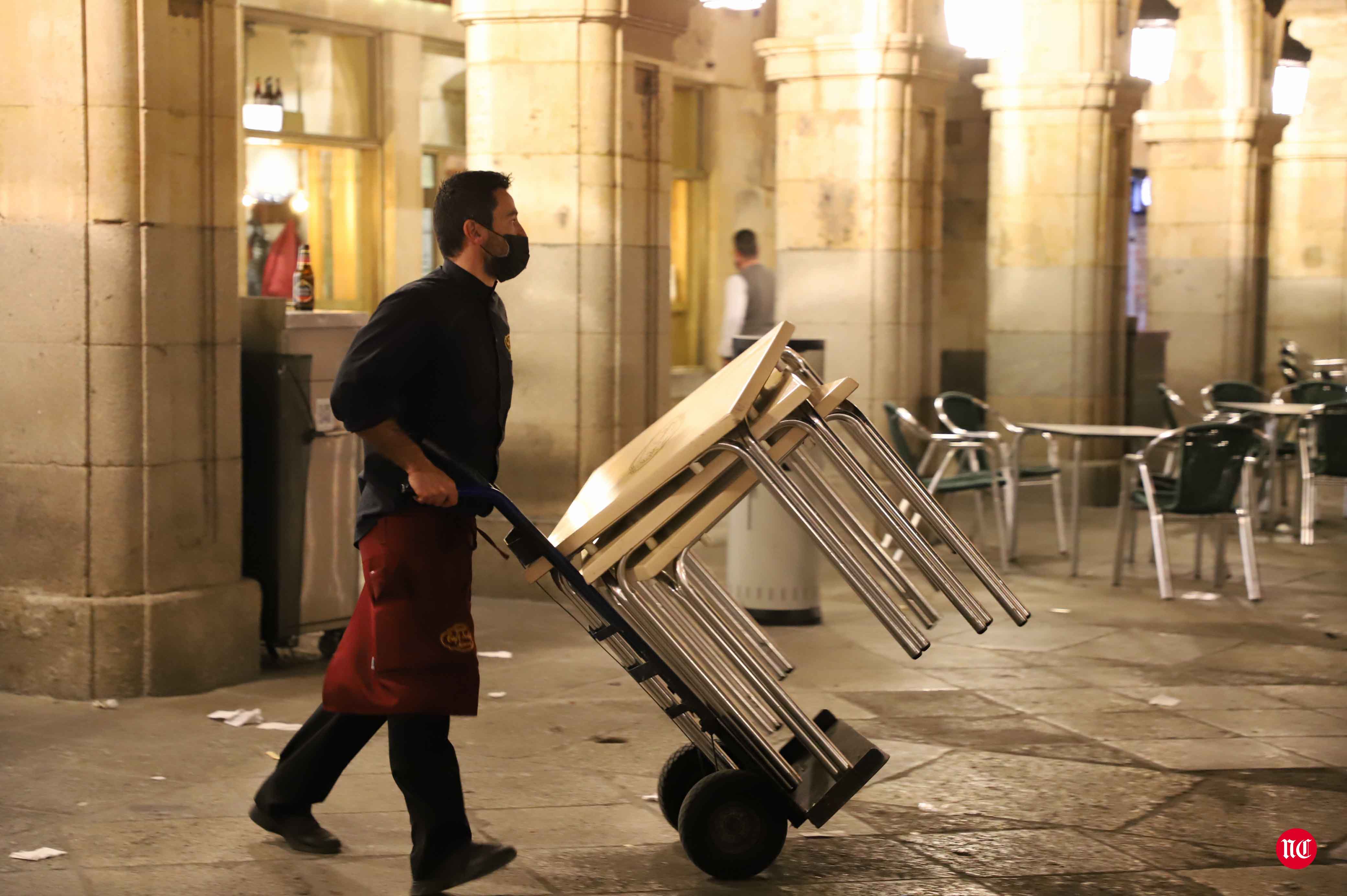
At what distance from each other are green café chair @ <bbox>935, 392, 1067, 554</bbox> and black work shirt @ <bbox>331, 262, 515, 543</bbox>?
603cm

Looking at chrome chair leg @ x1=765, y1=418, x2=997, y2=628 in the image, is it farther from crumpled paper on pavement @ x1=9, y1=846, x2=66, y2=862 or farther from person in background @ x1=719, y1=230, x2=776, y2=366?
person in background @ x1=719, y1=230, x2=776, y2=366

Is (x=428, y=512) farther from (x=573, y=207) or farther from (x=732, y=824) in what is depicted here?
(x=573, y=207)

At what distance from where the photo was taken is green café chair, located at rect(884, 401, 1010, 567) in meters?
9.79

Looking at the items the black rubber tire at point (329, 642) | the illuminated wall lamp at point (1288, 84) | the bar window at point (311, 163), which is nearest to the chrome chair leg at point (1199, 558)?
the black rubber tire at point (329, 642)

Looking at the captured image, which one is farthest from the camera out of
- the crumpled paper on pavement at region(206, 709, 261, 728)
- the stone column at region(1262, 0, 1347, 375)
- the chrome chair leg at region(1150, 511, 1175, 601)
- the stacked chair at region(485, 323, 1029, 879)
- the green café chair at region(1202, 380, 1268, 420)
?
the stone column at region(1262, 0, 1347, 375)

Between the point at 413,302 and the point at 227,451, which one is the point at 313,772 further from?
the point at 227,451

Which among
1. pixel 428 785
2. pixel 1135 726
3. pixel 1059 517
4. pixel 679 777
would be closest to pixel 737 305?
pixel 1059 517

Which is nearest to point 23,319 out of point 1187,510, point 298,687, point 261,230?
point 298,687

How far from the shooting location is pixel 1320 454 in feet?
37.9

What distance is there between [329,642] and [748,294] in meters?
4.49

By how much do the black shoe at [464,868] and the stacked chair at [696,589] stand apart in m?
0.50

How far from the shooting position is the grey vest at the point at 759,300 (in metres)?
10.9

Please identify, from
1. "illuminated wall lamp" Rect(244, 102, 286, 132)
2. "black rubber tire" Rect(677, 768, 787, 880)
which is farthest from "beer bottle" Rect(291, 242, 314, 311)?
"illuminated wall lamp" Rect(244, 102, 286, 132)

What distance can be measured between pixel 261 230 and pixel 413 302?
907cm
